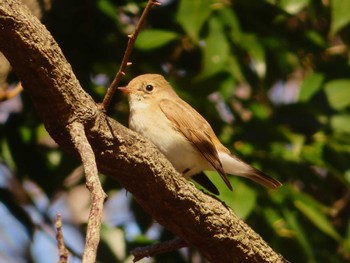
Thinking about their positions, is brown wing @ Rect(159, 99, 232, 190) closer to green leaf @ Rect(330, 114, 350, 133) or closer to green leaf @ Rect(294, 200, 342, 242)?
green leaf @ Rect(294, 200, 342, 242)

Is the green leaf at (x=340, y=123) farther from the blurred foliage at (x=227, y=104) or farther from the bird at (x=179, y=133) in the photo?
the bird at (x=179, y=133)

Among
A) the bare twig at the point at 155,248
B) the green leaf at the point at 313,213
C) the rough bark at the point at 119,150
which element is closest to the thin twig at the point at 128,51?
the rough bark at the point at 119,150

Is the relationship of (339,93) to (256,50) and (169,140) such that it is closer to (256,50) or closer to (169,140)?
(256,50)

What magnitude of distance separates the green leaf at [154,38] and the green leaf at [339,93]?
3.45 feet

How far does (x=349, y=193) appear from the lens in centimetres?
705

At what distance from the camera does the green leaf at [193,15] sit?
16.5 feet

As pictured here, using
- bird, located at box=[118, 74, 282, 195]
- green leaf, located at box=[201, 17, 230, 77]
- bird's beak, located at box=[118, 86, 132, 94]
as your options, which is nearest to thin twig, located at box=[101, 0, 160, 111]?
bird, located at box=[118, 74, 282, 195]

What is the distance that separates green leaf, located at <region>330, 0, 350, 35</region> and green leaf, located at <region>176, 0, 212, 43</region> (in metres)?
0.71


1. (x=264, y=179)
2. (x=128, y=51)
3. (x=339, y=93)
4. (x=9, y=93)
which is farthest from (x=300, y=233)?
(x=128, y=51)

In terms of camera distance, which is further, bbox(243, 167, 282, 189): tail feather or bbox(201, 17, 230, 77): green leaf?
bbox(201, 17, 230, 77): green leaf

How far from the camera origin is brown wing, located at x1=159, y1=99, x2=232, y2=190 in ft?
16.1

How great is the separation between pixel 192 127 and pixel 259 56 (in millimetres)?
650

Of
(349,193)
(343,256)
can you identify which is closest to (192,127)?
(343,256)

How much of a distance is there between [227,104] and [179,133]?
25.8 inches
